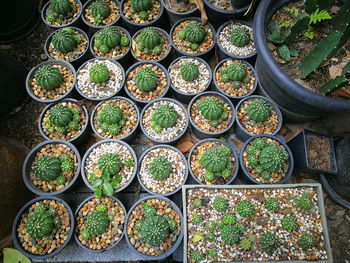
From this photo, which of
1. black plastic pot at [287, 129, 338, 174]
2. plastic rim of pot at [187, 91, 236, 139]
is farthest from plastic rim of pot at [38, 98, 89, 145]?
black plastic pot at [287, 129, 338, 174]

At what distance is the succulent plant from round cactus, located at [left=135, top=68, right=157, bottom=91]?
333mm

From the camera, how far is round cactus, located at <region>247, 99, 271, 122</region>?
2.95 metres

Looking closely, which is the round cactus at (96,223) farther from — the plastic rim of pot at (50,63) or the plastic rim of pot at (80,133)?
the plastic rim of pot at (50,63)

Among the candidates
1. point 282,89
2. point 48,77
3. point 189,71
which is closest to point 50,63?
point 48,77

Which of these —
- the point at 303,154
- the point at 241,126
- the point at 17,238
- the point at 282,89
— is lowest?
the point at 17,238

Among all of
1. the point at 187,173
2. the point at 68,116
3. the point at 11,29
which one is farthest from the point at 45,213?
the point at 11,29

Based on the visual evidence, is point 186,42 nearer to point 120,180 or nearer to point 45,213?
point 120,180

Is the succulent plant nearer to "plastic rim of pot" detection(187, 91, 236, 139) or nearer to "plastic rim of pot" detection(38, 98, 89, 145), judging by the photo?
"plastic rim of pot" detection(187, 91, 236, 139)

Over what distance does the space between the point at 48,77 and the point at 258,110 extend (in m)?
2.38

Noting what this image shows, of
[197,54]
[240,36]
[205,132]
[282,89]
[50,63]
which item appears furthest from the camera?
[50,63]

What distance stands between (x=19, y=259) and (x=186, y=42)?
3.12 metres

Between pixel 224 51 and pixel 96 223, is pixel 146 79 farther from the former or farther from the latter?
pixel 96 223

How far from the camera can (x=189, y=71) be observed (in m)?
3.21

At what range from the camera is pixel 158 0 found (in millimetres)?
3777
